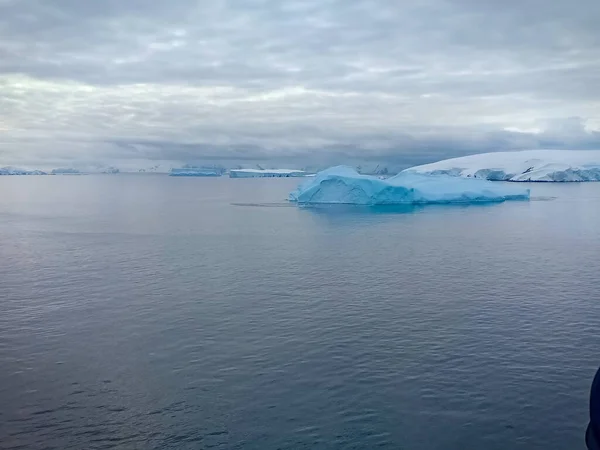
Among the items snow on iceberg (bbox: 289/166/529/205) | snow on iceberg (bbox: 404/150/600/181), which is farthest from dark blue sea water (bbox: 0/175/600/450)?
snow on iceberg (bbox: 404/150/600/181)

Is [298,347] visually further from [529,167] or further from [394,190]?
[529,167]

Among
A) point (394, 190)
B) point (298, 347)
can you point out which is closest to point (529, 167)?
point (394, 190)

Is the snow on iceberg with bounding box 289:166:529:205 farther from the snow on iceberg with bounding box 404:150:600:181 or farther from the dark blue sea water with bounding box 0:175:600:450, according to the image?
the snow on iceberg with bounding box 404:150:600:181

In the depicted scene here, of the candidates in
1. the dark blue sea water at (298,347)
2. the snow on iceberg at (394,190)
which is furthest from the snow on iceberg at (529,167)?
the dark blue sea water at (298,347)

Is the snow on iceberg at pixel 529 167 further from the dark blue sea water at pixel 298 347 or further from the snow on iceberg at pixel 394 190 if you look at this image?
the dark blue sea water at pixel 298 347

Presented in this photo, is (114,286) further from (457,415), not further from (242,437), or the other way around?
(457,415)

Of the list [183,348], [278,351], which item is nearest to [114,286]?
[183,348]
